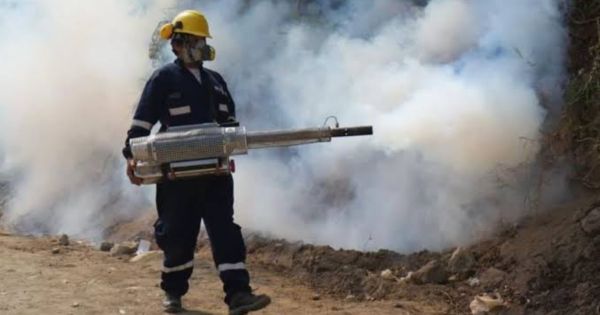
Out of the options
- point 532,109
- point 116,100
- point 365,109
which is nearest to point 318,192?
point 365,109

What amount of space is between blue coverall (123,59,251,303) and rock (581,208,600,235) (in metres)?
2.12

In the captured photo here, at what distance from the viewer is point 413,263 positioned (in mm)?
5766

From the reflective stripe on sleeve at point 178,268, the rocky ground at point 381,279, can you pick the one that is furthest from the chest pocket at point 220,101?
the rocky ground at point 381,279

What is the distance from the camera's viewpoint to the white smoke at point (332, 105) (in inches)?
236

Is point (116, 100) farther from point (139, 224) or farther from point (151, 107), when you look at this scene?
point (151, 107)

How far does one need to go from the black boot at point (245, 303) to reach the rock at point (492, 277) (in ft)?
4.90

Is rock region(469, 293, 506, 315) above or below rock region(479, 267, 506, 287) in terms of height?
below

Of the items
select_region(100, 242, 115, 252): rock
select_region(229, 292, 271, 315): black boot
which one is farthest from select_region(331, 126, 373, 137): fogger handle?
select_region(100, 242, 115, 252): rock

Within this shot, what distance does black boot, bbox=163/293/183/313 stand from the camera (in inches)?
198

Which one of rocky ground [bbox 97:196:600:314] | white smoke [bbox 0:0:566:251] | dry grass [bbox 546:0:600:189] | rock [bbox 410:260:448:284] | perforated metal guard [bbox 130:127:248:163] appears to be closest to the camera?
perforated metal guard [bbox 130:127:248:163]

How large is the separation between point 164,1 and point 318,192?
16.8 ft

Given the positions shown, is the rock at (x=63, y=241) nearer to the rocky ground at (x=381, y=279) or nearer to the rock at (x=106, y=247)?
the rock at (x=106, y=247)

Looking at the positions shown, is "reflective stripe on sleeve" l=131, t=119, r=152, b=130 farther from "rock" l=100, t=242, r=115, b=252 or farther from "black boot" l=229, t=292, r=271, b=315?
"rock" l=100, t=242, r=115, b=252

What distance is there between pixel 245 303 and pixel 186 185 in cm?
81
